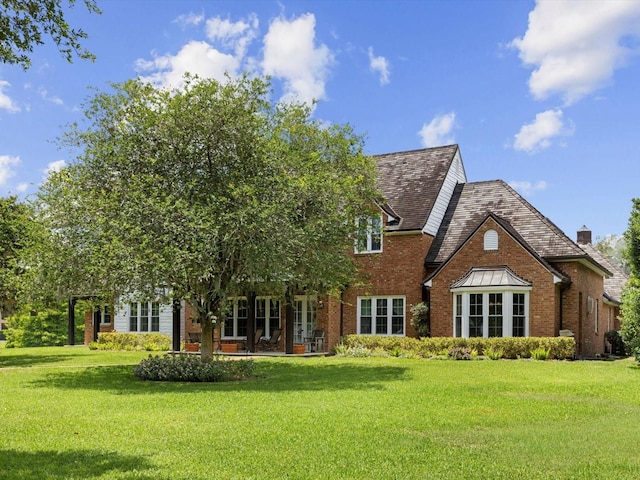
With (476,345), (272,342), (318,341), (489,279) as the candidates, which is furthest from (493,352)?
(272,342)

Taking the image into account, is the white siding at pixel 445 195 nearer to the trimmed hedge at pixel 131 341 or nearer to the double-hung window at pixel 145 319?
the trimmed hedge at pixel 131 341

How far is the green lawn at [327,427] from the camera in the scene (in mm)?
8117

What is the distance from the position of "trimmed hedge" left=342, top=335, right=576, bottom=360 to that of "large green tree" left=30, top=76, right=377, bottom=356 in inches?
319

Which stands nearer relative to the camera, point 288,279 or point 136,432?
point 136,432

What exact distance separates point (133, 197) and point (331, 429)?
9.39 meters

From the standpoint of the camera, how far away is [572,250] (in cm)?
2720

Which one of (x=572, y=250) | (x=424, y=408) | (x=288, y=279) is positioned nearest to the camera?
(x=424, y=408)

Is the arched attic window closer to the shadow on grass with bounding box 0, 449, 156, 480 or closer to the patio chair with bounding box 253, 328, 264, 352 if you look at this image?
the patio chair with bounding box 253, 328, 264, 352

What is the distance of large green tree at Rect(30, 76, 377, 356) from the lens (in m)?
17.1

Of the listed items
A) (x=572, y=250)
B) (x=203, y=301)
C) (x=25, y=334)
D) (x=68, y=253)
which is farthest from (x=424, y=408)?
(x=25, y=334)

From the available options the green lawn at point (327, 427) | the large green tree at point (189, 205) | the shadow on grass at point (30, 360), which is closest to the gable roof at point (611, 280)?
the green lawn at point (327, 427)

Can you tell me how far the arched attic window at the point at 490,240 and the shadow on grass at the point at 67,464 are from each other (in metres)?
21.6

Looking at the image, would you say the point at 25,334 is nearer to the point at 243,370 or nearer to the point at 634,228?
the point at 243,370

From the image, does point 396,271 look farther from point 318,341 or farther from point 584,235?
point 584,235
